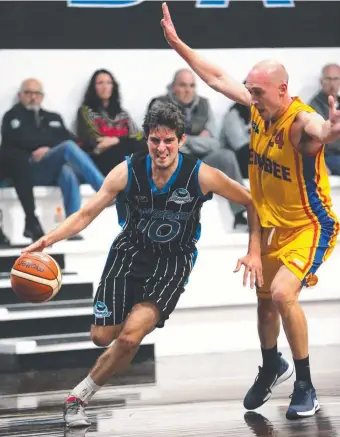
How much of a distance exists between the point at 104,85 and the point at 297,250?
4.04 meters

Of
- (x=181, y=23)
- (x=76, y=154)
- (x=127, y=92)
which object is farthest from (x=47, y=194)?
(x=181, y=23)

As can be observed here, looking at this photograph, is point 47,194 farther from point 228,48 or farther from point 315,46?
point 315,46

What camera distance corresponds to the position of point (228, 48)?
9.57 metres

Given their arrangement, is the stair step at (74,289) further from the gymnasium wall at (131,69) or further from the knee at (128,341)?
the knee at (128,341)

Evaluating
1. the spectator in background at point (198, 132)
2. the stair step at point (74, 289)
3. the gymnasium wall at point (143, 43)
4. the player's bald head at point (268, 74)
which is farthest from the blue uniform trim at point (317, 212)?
the gymnasium wall at point (143, 43)

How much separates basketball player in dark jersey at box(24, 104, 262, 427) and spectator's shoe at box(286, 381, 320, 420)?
1.98ft

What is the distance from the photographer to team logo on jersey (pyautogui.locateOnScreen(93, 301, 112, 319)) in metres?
5.16

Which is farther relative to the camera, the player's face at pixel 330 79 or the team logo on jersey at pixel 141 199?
the player's face at pixel 330 79

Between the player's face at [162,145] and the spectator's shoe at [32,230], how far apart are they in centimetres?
337

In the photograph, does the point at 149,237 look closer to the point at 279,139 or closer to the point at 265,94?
the point at 279,139

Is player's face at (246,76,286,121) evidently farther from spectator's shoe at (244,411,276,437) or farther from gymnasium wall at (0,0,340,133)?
gymnasium wall at (0,0,340,133)

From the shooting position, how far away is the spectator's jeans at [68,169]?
→ 834cm

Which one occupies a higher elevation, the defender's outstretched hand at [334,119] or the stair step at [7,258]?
the defender's outstretched hand at [334,119]

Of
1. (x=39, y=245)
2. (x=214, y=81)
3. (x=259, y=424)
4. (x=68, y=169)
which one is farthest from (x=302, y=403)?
(x=68, y=169)
